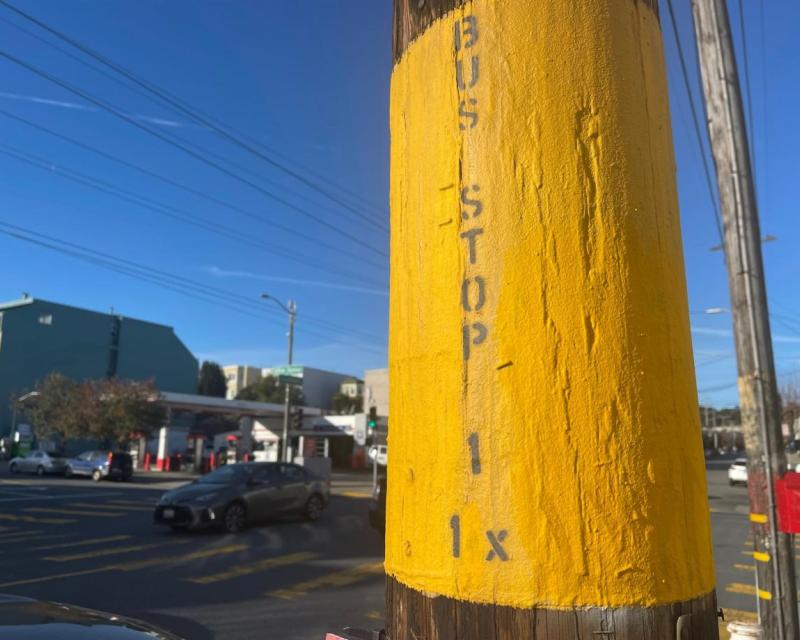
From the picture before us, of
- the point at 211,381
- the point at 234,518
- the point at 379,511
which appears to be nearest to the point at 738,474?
the point at 379,511

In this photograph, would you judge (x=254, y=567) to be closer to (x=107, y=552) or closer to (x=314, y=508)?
(x=107, y=552)

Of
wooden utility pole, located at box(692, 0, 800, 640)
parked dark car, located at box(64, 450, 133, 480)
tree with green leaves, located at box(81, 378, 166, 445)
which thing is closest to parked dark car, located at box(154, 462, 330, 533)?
wooden utility pole, located at box(692, 0, 800, 640)

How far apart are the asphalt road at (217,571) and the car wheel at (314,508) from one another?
40 centimetres

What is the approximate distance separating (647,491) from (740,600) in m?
8.46

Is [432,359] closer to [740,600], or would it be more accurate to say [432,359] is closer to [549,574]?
[549,574]

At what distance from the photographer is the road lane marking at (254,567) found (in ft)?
29.0

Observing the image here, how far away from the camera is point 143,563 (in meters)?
9.77

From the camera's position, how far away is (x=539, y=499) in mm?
1426

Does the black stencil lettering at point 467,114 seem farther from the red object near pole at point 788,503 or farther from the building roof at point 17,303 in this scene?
the building roof at point 17,303

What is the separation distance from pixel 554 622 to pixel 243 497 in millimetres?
13478

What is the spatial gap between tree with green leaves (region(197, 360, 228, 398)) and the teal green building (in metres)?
27.1

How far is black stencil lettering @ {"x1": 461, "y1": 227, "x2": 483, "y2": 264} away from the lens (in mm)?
1590

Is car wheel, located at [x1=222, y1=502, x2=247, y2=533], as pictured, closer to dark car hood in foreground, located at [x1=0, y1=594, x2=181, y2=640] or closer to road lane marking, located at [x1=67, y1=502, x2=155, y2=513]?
road lane marking, located at [x1=67, y1=502, x2=155, y2=513]

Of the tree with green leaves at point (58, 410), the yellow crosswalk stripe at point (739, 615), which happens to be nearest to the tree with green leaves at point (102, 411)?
the tree with green leaves at point (58, 410)
